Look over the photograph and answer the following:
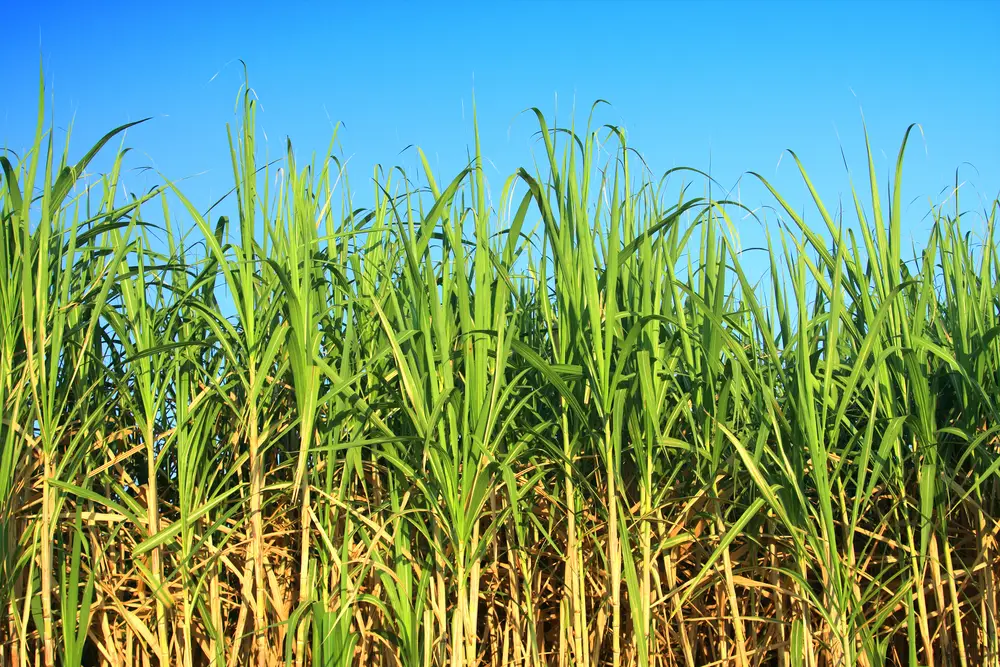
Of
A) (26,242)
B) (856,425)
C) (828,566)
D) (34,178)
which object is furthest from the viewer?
(856,425)

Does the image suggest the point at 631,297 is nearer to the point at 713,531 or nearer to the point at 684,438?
the point at 684,438

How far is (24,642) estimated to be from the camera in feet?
6.35

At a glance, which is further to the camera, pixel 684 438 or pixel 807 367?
pixel 684 438

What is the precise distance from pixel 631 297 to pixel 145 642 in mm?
1429

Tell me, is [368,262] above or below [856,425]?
above

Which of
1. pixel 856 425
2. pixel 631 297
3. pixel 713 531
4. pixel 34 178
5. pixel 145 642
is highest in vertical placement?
pixel 34 178

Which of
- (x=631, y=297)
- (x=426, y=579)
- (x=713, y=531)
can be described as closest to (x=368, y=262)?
(x=631, y=297)

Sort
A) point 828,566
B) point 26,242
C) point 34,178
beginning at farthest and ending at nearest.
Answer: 1. point 34,178
2. point 26,242
3. point 828,566

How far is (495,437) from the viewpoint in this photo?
204 centimetres

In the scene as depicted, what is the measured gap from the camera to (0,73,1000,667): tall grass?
1906 mm

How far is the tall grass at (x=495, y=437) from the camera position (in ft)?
6.25

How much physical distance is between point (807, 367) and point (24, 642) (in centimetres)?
173

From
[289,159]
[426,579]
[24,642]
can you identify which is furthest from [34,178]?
[426,579]

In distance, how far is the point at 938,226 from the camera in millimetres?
2207
